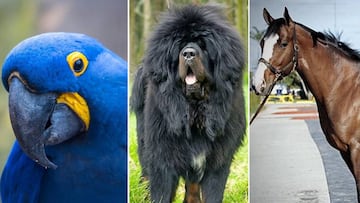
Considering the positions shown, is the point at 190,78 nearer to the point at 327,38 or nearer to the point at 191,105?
the point at 191,105

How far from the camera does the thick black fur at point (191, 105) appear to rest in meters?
3.86

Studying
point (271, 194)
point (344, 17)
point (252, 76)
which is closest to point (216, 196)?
point (271, 194)

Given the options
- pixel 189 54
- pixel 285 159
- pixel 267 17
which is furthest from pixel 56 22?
pixel 285 159

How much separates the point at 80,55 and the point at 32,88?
0.38m

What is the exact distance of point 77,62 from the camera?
397 centimetres

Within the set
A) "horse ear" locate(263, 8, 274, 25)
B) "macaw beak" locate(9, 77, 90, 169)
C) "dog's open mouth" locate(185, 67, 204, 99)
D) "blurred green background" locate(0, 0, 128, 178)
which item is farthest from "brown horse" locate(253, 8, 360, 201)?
"macaw beak" locate(9, 77, 90, 169)

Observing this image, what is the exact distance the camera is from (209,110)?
12.8 ft

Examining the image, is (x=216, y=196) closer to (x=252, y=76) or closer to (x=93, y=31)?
(x=252, y=76)

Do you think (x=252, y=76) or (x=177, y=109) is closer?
(x=177, y=109)

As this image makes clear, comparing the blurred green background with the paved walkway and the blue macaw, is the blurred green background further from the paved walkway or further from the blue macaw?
the paved walkway

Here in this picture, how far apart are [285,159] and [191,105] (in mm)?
915

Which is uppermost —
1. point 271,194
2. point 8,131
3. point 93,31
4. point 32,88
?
point 93,31

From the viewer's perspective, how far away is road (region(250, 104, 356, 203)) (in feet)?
14.3

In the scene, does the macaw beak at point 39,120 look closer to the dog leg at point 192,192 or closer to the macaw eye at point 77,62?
the macaw eye at point 77,62
